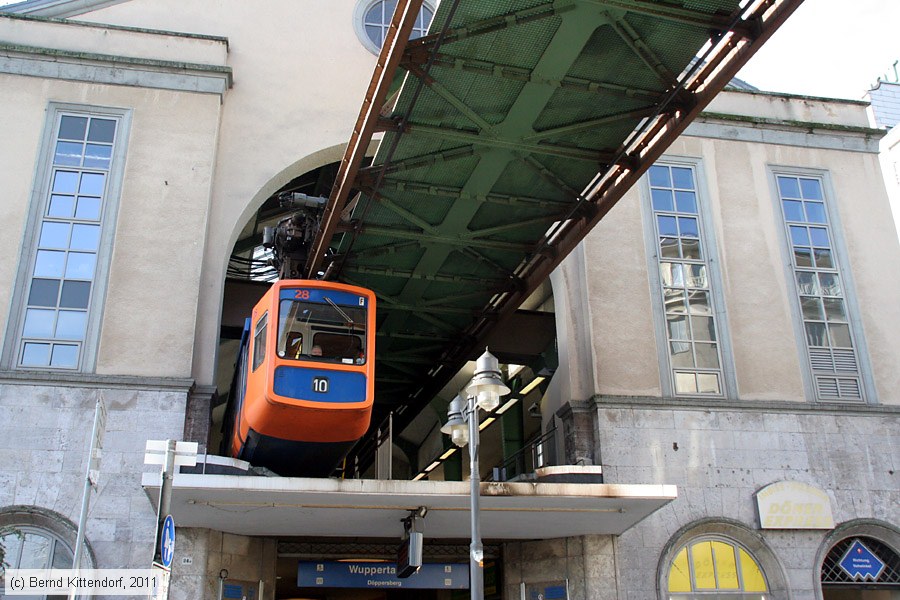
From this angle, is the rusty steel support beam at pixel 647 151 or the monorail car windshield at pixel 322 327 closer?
the rusty steel support beam at pixel 647 151

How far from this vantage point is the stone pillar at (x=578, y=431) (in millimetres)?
18062

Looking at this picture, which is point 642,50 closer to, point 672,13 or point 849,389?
point 672,13

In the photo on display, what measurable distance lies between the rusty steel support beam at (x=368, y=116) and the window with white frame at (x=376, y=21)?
635 cm

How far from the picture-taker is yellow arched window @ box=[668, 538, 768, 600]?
691 inches

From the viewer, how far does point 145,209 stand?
1819 centimetres

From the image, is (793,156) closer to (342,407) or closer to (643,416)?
(643,416)

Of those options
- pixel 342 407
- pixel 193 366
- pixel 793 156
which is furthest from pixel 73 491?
pixel 793 156

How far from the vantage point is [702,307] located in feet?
65.3

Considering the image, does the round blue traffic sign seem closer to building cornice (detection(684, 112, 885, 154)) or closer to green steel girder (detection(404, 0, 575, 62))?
green steel girder (detection(404, 0, 575, 62))

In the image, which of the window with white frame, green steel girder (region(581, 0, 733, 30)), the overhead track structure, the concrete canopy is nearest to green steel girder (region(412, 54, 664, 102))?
the overhead track structure

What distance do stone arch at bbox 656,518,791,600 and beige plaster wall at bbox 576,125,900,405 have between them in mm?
2724

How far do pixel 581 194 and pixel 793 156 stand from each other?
828cm

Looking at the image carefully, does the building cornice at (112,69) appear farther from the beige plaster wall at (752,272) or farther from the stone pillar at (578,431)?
the stone pillar at (578,431)

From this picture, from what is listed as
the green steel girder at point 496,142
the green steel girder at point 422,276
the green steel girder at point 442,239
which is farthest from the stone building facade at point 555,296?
the green steel girder at point 496,142
